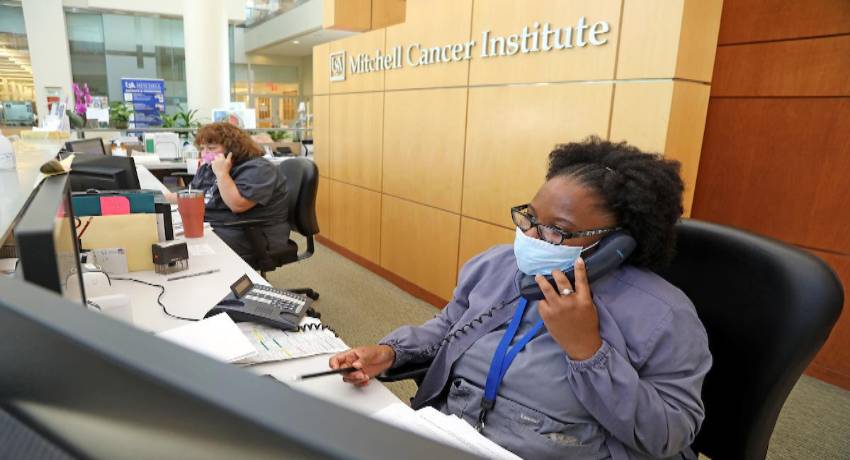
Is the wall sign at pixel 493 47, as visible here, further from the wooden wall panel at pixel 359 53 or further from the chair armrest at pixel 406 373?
the chair armrest at pixel 406 373

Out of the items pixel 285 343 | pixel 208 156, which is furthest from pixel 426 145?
pixel 285 343

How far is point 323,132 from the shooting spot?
4.88 m

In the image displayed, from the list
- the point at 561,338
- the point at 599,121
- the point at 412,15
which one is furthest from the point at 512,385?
the point at 412,15

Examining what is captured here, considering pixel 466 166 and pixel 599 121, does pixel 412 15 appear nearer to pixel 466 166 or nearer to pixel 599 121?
pixel 466 166

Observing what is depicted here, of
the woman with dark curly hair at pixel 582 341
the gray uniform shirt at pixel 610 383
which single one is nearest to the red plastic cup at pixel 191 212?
the woman with dark curly hair at pixel 582 341

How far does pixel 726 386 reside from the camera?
1097 millimetres

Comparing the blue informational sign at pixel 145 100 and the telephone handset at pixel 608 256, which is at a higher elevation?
the blue informational sign at pixel 145 100

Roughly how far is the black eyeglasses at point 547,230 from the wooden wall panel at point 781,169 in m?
2.12

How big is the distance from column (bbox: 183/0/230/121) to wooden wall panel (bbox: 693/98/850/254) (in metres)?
7.05

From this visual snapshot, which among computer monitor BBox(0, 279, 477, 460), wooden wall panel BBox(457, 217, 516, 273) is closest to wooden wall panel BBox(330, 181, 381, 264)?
wooden wall panel BBox(457, 217, 516, 273)

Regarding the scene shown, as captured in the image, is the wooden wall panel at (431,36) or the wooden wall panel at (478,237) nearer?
the wooden wall panel at (478,237)

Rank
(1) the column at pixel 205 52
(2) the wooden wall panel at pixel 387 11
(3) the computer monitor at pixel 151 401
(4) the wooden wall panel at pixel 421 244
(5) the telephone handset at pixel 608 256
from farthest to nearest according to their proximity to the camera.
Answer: (1) the column at pixel 205 52 < (2) the wooden wall panel at pixel 387 11 < (4) the wooden wall panel at pixel 421 244 < (5) the telephone handset at pixel 608 256 < (3) the computer monitor at pixel 151 401

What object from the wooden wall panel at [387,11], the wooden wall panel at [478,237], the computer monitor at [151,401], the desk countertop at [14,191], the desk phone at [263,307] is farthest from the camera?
the wooden wall panel at [387,11]

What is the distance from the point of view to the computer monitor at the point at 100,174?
237 cm
